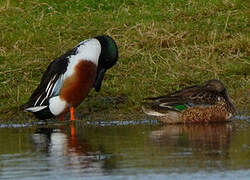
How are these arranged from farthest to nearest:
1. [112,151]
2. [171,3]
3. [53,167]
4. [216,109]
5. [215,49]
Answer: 1. [171,3]
2. [215,49]
3. [216,109]
4. [112,151]
5. [53,167]

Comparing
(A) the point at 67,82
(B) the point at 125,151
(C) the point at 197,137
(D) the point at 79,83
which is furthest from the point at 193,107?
(B) the point at 125,151

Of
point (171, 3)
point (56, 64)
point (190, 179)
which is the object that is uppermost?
point (171, 3)

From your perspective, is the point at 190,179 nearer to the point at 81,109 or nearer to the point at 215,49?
the point at 81,109

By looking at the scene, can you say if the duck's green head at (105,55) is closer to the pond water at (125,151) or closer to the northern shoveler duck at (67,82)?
the northern shoveler duck at (67,82)

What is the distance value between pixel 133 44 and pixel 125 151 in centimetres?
495

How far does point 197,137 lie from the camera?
8.83 meters

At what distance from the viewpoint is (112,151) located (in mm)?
8086

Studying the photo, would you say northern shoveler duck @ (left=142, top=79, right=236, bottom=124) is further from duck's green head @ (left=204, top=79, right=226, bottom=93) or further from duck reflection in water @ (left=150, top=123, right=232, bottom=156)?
duck reflection in water @ (left=150, top=123, right=232, bottom=156)

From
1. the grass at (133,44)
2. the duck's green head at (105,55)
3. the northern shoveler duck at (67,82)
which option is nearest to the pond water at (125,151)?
the northern shoveler duck at (67,82)

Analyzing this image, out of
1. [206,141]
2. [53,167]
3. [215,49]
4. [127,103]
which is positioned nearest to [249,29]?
[215,49]

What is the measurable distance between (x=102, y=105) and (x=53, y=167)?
3800 millimetres

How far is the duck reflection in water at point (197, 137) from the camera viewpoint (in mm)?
8070

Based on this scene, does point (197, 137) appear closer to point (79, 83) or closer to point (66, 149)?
point (66, 149)

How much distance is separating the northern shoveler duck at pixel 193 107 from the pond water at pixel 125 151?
0.48 ft
